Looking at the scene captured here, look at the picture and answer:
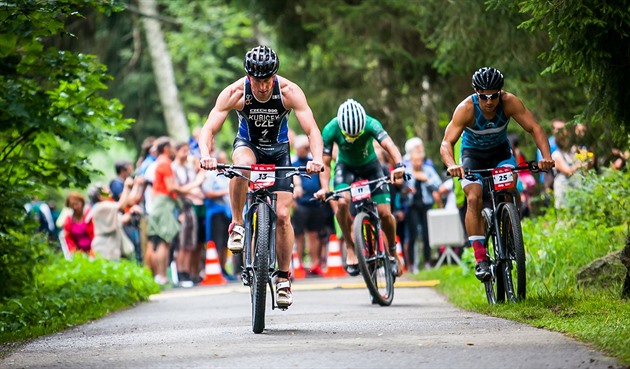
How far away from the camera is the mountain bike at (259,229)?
10.4 metres

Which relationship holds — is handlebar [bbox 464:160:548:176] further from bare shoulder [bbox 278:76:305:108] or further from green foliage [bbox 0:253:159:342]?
green foliage [bbox 0:253:159:342]

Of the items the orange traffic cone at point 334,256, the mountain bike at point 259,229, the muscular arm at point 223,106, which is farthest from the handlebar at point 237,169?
the orange traffic cone at point 334,256

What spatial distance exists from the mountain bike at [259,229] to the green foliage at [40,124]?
2769mm

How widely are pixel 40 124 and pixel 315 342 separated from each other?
5.34 meters

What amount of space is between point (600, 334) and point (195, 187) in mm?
13274

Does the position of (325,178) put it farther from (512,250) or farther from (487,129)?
(512,250)

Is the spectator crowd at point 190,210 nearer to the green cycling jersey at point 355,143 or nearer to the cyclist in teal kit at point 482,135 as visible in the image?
the green cycling jersey at point 355,143

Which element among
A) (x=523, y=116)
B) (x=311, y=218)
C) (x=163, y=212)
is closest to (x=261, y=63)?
(x=523, y=116)

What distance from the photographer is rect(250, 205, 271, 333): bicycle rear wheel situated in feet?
34.0

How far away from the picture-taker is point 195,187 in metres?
21.2

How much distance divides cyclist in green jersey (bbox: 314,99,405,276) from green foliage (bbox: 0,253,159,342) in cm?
275

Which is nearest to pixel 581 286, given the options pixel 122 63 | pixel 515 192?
pixel 515 192

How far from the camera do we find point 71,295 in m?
14.7

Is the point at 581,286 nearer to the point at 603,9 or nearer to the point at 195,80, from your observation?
the point at 603,9
